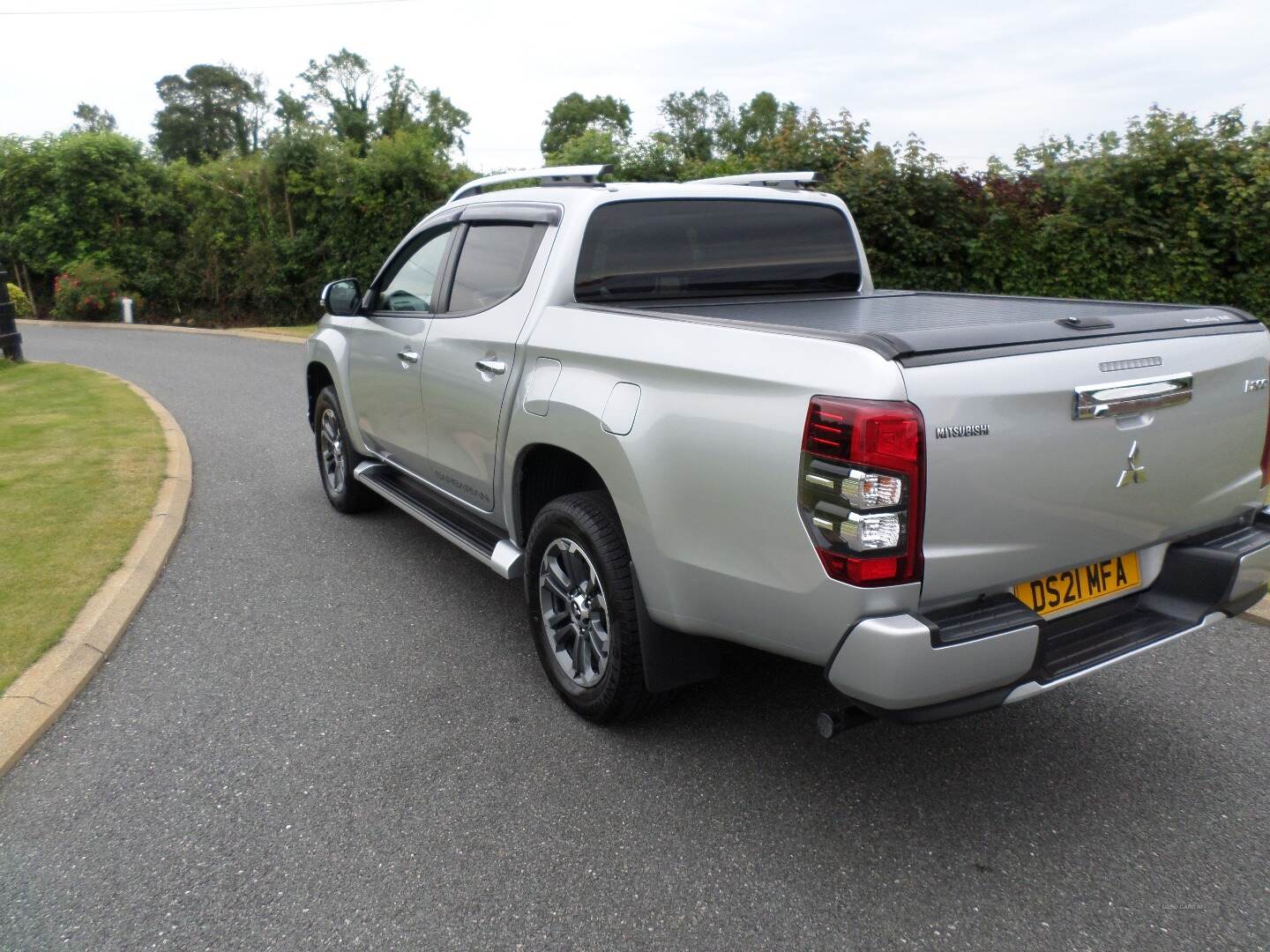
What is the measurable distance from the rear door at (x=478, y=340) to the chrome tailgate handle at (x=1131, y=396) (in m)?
2.11

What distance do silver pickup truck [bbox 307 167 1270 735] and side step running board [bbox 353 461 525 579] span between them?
25 millimetres

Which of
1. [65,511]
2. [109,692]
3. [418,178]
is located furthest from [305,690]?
[418,178]

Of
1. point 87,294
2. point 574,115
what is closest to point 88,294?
point 87,294

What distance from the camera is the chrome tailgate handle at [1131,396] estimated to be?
2729 millimetres

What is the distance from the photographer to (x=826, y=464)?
8.46 feet

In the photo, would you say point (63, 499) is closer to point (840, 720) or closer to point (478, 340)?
point (478, 340)

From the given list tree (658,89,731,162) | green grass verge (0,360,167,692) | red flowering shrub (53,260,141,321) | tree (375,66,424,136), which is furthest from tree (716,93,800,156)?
green grass verge (0,360,167,692)

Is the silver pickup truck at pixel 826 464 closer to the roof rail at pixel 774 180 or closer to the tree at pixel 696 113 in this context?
the roof rail at pixel 774 180

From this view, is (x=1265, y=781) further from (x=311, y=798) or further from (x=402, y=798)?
(x=311, y=798)

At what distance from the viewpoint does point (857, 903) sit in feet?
8.93

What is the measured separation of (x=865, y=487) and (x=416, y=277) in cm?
340

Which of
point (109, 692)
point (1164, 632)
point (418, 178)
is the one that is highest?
point (418, 178)

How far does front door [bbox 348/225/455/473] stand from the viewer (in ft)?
16.3

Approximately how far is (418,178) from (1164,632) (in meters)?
20.7
